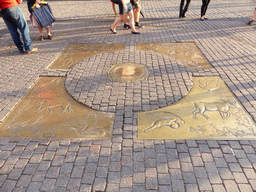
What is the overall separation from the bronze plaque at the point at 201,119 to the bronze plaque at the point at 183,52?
1.34 m

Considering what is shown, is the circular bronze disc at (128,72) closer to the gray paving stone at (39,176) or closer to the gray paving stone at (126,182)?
the gray paving stone at (126,182)

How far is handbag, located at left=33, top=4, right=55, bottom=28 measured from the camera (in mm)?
6330

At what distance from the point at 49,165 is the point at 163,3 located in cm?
1249

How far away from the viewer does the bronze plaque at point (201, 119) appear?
3117mm

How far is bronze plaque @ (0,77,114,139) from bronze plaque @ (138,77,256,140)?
2.43 feet

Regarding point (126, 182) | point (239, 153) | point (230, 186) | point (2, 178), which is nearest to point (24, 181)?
point (2, 178)

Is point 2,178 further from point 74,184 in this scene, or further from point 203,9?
point 203,9

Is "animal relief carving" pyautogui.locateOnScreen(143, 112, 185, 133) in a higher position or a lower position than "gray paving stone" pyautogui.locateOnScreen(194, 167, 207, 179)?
lower

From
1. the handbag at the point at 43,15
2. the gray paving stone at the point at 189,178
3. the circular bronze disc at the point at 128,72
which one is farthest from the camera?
the handbag at the point at 43,15

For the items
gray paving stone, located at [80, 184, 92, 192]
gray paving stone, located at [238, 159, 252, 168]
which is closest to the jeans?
gray paving stone, located at [80, 184, 92, 192]

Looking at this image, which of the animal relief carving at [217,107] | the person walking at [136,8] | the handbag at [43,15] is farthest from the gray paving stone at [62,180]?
the person walking at [136,8]

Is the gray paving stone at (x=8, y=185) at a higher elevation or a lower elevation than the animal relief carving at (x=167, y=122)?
higher

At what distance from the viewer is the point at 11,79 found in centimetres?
468

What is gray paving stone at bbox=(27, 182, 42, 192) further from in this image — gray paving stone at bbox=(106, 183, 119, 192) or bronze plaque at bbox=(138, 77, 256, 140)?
bronze plaque at bbox=(138, 77, 256, 140)
